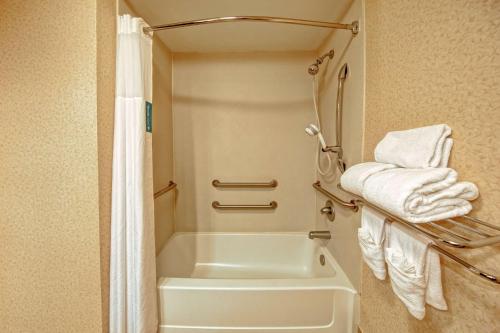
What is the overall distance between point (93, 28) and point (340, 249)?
5.33ft

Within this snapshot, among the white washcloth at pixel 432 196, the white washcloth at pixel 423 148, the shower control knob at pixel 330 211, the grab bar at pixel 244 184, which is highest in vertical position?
the white washcloth at pixel 423 148

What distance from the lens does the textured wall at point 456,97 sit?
450mm

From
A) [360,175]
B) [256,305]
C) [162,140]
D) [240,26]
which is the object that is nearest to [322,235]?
[256,305]

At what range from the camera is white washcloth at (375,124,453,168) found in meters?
0.53

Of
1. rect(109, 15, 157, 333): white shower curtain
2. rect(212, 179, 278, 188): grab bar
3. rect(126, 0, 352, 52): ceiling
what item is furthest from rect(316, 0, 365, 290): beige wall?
rect(109, 15, 157, 333): white shower curtain

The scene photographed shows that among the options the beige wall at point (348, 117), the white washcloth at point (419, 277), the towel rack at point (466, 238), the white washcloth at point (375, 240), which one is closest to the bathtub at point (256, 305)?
the beige wall at point (348, 117)

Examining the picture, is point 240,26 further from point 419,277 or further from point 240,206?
point 419,277

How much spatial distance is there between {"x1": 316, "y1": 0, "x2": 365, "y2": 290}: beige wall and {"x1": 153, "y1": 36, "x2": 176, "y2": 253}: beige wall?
122cm

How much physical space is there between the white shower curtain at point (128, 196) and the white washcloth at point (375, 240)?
91 centimetres

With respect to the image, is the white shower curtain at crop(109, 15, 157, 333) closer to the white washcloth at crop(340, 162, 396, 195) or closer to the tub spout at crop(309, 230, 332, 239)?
the white washcloth at crop(340, 162, 396, 195)

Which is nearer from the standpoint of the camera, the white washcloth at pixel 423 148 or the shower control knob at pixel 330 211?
the white washcloth at pixel 423 148

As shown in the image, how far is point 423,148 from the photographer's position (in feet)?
1.79

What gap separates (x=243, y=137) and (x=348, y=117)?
0.90 metres

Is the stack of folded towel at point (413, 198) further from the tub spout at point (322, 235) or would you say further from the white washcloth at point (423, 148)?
the tub spout at point (322, 235)
